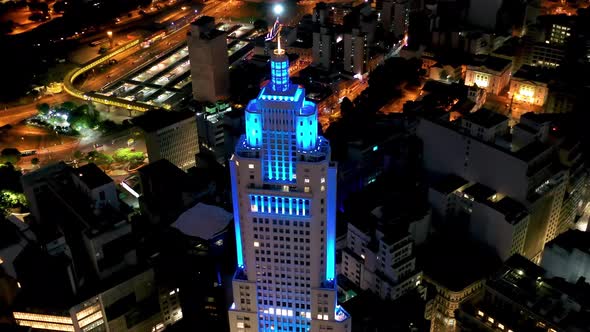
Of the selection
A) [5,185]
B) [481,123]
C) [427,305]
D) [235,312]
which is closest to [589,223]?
[481,123]

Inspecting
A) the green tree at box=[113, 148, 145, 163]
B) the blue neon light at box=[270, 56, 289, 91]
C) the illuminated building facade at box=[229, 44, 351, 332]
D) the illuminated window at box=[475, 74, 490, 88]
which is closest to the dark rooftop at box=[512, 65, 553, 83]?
the illuminated window at box=[475, 74, 490, 88]

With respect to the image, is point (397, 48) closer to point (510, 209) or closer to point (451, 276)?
point (510, 209)

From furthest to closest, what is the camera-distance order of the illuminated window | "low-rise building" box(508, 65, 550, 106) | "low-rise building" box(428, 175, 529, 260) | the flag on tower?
the illuminated window < "low-rise building" box(508, 65, 550, 106) < "low-rise building" box(428, 175, 529, 260) < the flag on tower

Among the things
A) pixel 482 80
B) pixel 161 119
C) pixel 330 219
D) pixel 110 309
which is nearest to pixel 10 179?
pixel 161 119

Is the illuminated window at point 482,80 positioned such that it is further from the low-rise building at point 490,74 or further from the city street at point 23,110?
the city street at point 23,110

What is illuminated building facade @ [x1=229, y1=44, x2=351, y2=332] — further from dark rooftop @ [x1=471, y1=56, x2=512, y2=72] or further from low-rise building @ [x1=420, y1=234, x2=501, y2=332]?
dark rooftop @ [x1=471, y1=56, x2=512, y2=72]

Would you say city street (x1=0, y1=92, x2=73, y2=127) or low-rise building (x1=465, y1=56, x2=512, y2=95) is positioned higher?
low-rise building (x1=465, y1=56, x2=512, y2=95)

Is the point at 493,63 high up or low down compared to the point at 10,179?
up
